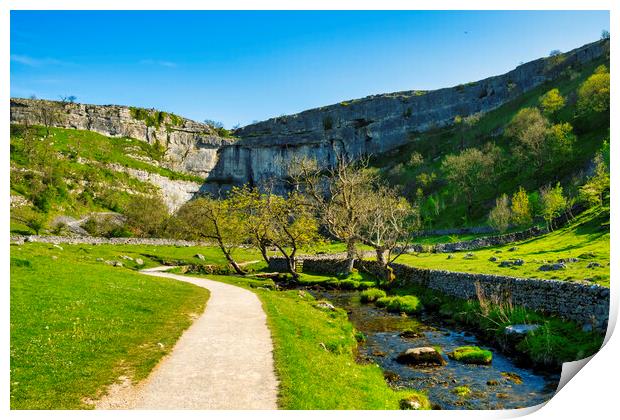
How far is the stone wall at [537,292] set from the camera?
18.7 m

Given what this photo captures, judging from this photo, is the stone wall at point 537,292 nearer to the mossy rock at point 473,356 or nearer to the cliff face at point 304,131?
the mossy rock at point 473,356

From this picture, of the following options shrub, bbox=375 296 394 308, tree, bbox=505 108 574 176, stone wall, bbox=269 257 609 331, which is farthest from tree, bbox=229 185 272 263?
tree, bbox=505 108 574 176

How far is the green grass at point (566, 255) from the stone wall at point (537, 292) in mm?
2292

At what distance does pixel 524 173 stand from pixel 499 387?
89.5 m

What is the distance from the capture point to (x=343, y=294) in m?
39.9

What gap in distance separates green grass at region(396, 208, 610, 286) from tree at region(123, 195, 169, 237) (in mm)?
63928

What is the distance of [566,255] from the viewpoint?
35.3 m

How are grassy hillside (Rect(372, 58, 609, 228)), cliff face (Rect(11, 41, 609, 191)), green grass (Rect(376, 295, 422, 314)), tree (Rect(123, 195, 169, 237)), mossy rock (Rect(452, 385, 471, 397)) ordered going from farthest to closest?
cliff face (Rect(11, 41, 609, 191)) → tree (Rect(123, 195, 169, 237)) → grassy hillside (Rect(372, 58, 609, 228)) → green grass (Rect(376, 295, 422, 314)) → mossy rock (Rect(452, 385, 471, 397))

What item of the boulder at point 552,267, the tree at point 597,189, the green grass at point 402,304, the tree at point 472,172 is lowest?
the green grass at point 402,304

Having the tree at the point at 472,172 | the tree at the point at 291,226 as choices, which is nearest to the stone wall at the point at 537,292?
the tree at the point at 291,226

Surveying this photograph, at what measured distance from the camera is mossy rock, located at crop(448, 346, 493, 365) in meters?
19.0

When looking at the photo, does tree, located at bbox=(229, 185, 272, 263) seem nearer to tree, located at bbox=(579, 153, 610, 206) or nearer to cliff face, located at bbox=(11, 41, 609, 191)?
tree, located at bbox=(579, 153, 610, 206)
